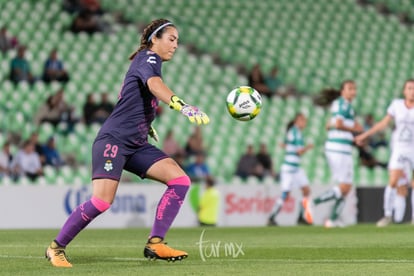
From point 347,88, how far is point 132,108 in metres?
8.03


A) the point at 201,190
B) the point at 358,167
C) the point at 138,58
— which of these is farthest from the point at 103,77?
the point at 138,58

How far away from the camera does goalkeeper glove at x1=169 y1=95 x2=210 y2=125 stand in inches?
295

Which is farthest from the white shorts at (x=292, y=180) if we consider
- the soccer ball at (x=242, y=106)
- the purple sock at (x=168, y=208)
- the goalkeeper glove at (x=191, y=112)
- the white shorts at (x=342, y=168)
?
the goalkeeper glove at (x=191, y=112)

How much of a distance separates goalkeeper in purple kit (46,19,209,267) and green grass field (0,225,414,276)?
245mm

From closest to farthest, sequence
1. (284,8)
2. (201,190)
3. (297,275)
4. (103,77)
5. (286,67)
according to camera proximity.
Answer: (297,275)
(201,190)
(103,77)
(286,67)
(284,8)

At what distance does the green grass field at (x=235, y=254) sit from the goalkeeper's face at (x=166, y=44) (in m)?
1.72

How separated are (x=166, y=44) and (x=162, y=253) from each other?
171cm

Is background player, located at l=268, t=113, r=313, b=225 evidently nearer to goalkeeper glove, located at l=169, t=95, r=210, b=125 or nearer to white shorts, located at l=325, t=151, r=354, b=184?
white shorts, located at l=325, t=151, r=354, b=184

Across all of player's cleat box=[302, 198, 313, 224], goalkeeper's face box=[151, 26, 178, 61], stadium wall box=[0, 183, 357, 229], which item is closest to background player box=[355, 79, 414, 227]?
player's cleat box=[302, 198, 313, 224]

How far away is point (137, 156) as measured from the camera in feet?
27.6

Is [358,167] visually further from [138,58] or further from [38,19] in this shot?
[138,58]

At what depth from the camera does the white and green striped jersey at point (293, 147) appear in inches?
709

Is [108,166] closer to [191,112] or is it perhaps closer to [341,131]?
[191,112]

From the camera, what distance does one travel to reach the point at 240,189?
1864 centimetres
